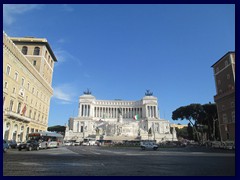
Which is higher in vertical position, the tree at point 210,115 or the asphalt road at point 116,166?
the tree at point 210,115

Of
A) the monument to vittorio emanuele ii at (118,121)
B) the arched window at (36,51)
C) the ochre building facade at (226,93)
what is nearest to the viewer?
the ochre building facade at (226,93)

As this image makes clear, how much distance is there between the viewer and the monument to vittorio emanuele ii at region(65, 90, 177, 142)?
7894 cm

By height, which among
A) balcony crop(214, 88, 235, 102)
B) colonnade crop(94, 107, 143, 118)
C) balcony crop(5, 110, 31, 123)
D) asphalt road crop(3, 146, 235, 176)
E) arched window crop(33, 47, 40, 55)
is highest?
arched window crop(33, 47, 40, 55)

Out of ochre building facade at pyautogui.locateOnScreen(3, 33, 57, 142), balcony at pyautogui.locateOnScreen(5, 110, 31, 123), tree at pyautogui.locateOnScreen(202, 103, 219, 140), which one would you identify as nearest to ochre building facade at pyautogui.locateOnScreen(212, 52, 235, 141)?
tree at pyautogui.locateOnScreen(202, 103, 219, 140)

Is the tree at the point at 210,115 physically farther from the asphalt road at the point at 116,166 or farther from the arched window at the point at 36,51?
the asphalt road at the point at 116,166

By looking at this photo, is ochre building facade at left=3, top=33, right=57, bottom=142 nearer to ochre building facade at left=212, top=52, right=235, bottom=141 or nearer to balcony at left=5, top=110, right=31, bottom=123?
balcony at left=5, top=110, right=31, bottom=123

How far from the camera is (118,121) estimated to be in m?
90.5

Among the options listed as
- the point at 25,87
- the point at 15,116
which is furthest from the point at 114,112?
the point at 15,116

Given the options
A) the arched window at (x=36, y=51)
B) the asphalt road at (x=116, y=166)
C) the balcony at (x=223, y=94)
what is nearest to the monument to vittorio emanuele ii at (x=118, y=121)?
the balcony at (x=223, y=94)

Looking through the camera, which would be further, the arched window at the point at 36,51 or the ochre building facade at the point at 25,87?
the arched window at the point at 36,51

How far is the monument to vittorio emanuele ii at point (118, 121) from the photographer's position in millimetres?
78938

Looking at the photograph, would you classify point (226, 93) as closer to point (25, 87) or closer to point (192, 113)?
point (192, 113)
